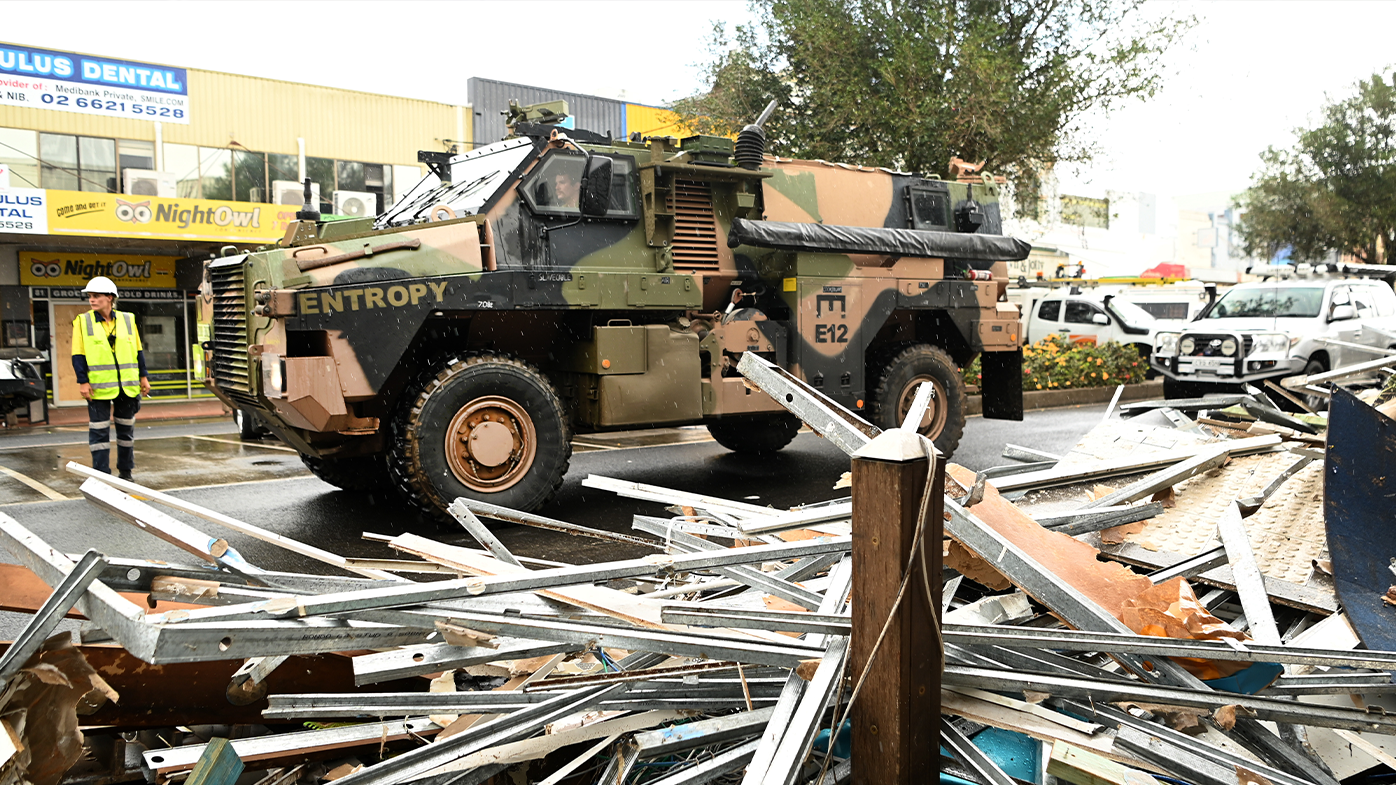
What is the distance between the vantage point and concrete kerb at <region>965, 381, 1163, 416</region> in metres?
15.0

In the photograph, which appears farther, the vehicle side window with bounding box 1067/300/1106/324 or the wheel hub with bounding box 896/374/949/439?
the vehicle side window with bounding box 1067/300/1106/324

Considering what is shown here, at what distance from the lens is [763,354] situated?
785cm

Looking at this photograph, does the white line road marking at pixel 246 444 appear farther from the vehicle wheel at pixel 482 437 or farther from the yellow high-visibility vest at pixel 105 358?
the vehicle wheel at pixel 482 437

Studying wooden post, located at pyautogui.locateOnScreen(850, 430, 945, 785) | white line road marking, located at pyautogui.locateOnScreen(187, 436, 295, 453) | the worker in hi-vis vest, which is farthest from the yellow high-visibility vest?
wooden post, located at pyautogui.locateOnScreen(850, 430, 945, 785)

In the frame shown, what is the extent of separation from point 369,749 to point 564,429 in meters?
4.12

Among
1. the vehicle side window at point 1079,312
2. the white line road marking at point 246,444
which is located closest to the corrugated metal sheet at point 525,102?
the vehicle side window at point 1079,312

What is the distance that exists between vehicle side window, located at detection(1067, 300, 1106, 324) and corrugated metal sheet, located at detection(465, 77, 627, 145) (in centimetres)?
966

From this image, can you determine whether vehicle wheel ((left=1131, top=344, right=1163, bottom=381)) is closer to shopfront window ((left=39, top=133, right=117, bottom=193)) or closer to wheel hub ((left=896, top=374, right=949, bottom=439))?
wheel hub ((left=896, top=374, right=949, bottom=439))

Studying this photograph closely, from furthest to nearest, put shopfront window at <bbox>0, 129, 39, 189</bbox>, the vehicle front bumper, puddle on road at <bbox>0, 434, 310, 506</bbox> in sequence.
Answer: shopfront window at <bbox>0, 129, 39, 189</bbox>
the vehicle front bumper
puddle on road at <bbox>0, 434, 310, 506</bbox>

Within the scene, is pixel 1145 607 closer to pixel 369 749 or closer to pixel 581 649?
pixel 581 649

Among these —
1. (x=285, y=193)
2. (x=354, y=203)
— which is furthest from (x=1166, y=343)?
(x=285, y=193)

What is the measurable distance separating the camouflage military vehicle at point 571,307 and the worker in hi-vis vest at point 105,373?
1.43m

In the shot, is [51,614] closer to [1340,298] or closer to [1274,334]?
[1274,334]

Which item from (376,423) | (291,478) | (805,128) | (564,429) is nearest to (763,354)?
(564,429)
